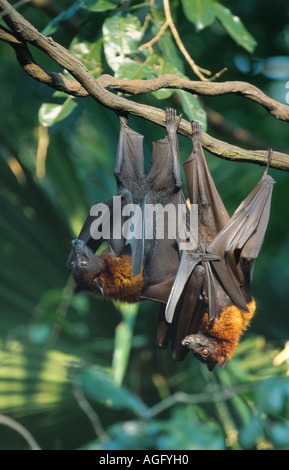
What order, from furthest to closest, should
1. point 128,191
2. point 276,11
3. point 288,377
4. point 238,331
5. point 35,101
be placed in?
point 276,11
point 35,101
point 288,377
point 238,331
point 128,191

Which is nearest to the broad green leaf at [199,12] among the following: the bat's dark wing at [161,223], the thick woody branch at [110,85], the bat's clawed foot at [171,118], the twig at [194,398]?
the bat's dark wing at [161,223]

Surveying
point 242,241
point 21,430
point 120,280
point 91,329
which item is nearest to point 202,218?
point 242,241

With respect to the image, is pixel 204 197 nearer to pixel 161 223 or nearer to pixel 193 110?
pixel 161 223

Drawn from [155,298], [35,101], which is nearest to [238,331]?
[155,298]

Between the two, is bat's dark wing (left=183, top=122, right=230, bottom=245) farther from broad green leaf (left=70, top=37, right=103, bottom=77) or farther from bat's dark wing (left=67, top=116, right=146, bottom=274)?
broad green leaf (left=70, top=37, right=103, bottom=77)

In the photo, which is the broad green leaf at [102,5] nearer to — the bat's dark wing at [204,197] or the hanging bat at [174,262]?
the hanging bat at [174,262]
